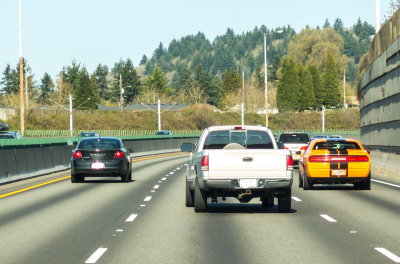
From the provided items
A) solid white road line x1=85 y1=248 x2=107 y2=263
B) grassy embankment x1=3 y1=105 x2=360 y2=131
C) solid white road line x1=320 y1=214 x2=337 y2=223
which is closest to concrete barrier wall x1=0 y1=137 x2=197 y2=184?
solid white road line x1=320 y1=214 x2=337 y2=223

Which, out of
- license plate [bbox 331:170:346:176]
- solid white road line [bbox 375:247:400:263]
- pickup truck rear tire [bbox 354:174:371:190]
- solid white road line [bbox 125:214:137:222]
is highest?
license plate [bbox 331:170:346:176]

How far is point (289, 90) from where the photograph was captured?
154 meters

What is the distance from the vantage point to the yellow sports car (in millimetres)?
20203

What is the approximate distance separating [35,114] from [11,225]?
10612 centimetres

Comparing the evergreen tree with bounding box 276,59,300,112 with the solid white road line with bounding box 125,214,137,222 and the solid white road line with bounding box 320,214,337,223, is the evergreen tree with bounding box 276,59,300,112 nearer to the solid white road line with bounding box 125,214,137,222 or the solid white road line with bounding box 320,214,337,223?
the solid white road line with bounding box 320,214,337,223

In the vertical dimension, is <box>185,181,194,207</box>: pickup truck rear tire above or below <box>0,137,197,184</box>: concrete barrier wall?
below

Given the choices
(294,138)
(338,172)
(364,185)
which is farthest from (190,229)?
(294,138)

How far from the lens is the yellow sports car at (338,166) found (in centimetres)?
2020

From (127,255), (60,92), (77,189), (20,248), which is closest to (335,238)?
(127,255)

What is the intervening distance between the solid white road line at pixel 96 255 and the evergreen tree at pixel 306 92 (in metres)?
146

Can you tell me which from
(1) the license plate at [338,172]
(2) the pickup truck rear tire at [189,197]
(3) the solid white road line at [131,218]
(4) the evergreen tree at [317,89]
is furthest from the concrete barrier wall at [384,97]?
(4) the evergreen tree at [317,89]

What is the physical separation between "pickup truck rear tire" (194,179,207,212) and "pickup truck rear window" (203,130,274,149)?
1.13 meters

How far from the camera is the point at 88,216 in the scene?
14.2 metres

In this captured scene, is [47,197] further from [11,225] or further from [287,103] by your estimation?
[287,103]
